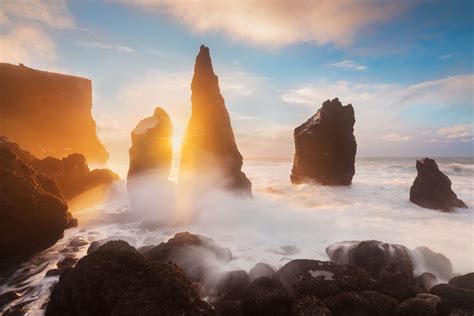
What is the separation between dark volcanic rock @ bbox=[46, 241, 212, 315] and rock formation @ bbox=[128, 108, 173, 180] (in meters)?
15.5

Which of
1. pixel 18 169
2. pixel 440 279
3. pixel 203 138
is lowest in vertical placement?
pixel 440 279

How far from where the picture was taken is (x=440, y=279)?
32.1 ft

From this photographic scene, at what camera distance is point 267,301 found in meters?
7.12

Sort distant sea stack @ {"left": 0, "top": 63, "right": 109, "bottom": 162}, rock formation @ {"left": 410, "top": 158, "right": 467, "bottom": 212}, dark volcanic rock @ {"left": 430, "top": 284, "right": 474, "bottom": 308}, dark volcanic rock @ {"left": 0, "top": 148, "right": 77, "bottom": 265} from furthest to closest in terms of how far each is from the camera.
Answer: distant sea stack @ {"left": 0, "top": 63, "right": 109, "bottom": 162}
rock formation @ {"left": 410, "top": 158, "right": 467, "bottom": 212}
dark volcanic rock @ {"left": 0, "top": 148, "right": 77, "bottom": 265}
dark volcanic rock @ {"left": 430, "top": 284, "right": 474, "bottom": 308}

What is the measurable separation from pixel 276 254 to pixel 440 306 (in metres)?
5.78

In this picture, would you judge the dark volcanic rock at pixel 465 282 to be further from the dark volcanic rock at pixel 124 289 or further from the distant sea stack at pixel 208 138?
the distant sea stack at pixel 208 138

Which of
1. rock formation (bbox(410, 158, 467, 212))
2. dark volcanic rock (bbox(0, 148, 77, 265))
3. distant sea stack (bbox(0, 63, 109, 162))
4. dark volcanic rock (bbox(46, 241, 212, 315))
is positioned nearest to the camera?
dark volcanic rock (bbox(46, 241, 212, 315))

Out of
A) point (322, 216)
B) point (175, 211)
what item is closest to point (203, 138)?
point (175, 211)

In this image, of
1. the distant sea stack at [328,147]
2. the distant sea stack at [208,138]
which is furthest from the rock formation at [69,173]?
the distant sea stack at [328,147]

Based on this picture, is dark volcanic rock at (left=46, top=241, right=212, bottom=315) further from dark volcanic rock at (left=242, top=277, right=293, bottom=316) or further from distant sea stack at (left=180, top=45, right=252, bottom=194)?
distant sea stack at (left=180, top=45, right=252, bottom=194)

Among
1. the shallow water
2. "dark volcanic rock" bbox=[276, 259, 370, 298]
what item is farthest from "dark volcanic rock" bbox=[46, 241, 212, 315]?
"dark volcanic rock" bbox=[276, 259, 370, 298]

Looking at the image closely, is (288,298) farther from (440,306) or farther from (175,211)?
(175,211)

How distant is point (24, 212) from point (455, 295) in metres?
14.8

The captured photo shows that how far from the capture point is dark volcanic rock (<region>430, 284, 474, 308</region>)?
733 cm
